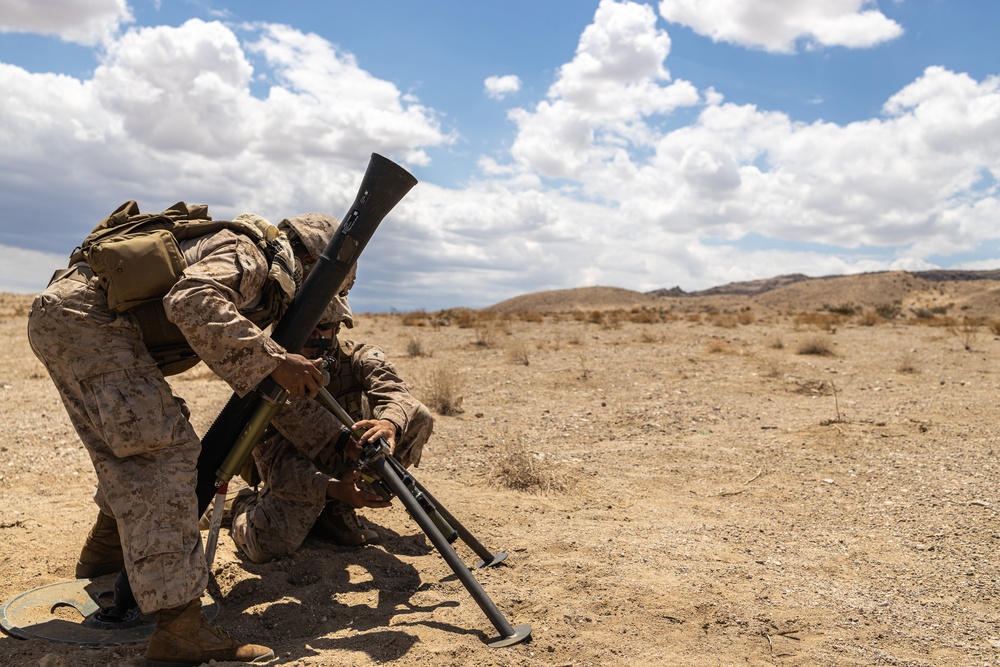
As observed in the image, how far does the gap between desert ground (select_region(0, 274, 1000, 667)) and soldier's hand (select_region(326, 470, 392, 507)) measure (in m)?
0.42

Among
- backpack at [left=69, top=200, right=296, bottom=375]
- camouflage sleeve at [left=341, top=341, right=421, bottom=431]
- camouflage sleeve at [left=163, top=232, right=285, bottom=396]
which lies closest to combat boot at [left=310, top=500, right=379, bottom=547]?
camouflage sleeve at [left=341, top=341, right=421, bottom=431]

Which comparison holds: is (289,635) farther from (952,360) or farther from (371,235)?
(952,360)

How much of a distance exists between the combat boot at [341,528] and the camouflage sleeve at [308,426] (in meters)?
0.50

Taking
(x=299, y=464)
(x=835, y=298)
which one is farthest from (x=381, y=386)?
(x=835, y=298)

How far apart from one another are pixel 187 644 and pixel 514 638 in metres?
1.25

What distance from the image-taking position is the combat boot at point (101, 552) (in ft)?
12.0

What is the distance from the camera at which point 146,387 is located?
112 inches

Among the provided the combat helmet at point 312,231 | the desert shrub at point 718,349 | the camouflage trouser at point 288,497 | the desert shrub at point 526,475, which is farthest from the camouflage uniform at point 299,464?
the desert shrub at point 718,349

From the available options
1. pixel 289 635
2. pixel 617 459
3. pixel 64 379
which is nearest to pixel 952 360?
pixel 617 459

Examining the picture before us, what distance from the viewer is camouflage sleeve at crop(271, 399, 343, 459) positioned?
12.6 feet

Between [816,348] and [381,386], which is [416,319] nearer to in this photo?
[816,348]

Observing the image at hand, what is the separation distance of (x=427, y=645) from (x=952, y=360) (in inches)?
440

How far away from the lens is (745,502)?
196 inches

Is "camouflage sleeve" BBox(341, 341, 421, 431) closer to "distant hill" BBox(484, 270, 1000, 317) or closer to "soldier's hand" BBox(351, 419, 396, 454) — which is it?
"soldier's hand" BBox(351, 419, 396, 454)
